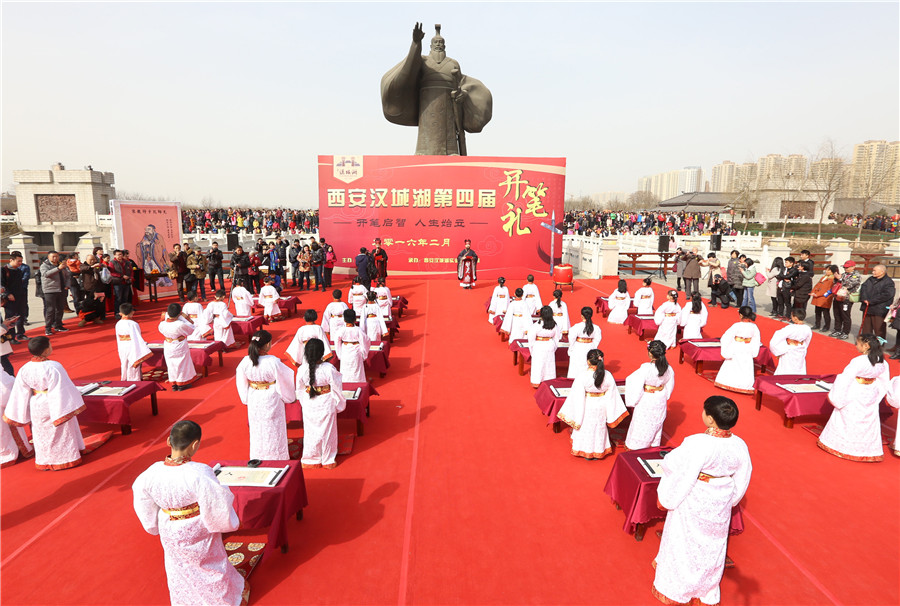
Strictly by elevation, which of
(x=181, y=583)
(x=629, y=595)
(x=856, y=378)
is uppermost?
(x=856, y=378)

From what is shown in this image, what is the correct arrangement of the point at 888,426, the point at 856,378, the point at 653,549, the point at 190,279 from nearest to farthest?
the point at 653,549 < the point at 856,378 < the point at 888,426 < the point at 190,279

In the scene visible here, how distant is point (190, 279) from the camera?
15570mm

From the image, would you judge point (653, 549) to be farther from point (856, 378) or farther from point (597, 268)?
point (597, 268)

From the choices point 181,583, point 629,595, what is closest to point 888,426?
point 629,595

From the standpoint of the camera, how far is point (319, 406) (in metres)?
5.68

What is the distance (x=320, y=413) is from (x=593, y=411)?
3312 millimetres

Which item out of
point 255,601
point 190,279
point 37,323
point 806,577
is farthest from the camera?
point 190,279

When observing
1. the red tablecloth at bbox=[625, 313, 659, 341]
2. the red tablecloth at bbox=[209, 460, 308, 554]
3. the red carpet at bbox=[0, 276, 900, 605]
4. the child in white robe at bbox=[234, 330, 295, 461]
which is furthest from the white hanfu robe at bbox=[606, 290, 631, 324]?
the red tablecloth at bbox=[209, 460, 308, 554]

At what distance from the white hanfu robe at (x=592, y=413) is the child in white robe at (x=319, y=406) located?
2865 mm

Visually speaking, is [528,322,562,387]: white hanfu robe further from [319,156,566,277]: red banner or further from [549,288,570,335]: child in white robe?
[319,156,566,277]: red banner

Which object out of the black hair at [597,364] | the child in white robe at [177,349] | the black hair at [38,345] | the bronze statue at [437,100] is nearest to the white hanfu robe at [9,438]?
the black hair at [38,345]

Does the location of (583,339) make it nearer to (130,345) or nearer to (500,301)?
(500,301)

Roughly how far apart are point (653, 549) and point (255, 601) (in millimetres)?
3489

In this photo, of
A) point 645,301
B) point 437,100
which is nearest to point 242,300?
point 645,301
